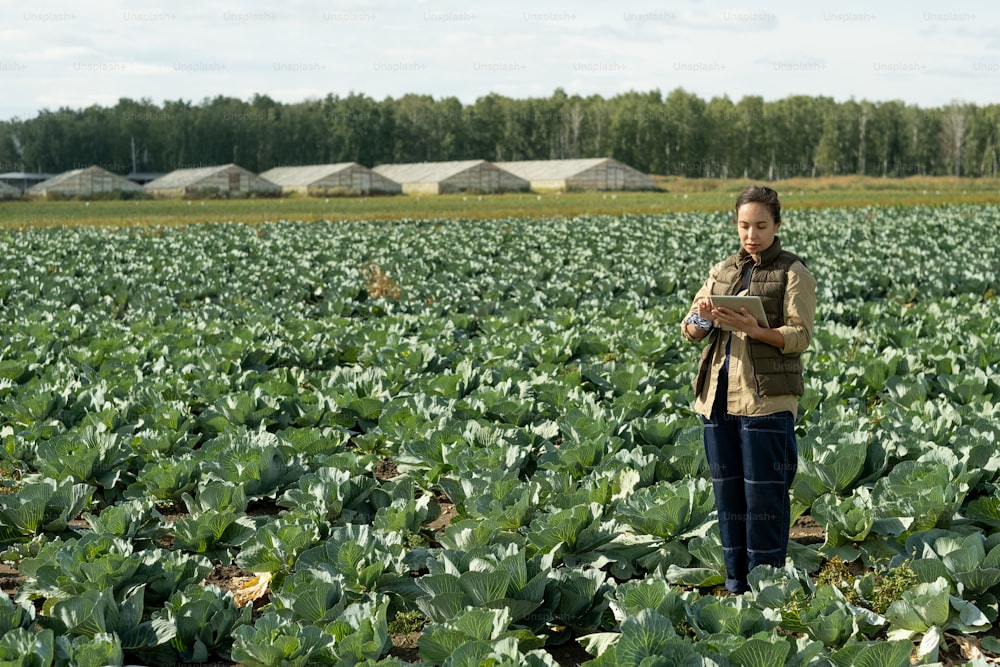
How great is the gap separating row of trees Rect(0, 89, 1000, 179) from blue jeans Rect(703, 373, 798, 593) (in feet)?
392

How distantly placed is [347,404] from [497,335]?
3.83 meters

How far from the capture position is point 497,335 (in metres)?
11.8

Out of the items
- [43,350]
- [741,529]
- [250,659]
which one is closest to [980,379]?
[741,529]

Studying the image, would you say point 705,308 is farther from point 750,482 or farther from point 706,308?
point 750,482

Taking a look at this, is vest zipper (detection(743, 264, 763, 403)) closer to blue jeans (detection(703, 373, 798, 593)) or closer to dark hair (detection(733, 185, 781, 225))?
blue jeans (detection(703, 373, 798, 593))

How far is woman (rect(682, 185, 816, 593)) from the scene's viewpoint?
4430 millimetres

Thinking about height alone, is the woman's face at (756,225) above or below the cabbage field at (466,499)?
above

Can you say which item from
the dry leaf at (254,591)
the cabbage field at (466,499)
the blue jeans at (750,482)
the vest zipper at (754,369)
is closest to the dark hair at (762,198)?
the vest zipper at (754,369)

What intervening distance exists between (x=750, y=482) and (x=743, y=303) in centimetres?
87

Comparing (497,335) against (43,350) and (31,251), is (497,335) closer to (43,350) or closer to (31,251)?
(43,350)

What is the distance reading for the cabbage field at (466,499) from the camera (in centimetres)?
416

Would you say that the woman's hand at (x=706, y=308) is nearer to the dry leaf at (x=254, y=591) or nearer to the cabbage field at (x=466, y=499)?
the cabbage field at (x=466, y=499)

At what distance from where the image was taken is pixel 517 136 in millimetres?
132250

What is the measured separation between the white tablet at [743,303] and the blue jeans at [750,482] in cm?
43
